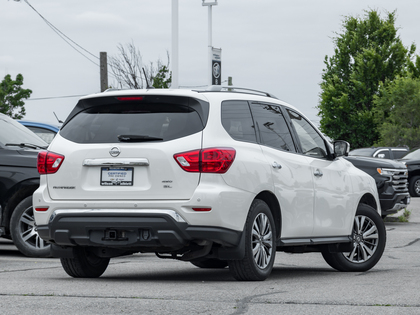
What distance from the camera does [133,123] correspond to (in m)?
7.32

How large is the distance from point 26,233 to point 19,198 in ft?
1.53

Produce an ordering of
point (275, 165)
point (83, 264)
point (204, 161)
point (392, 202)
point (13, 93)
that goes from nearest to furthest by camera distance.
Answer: point (204, 161) < point (275, 165) < point (83, 264) < point (392, 202) < point (13, 93)

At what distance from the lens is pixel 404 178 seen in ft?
54.4

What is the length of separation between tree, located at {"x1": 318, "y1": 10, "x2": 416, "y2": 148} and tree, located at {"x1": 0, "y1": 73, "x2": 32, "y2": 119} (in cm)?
3501

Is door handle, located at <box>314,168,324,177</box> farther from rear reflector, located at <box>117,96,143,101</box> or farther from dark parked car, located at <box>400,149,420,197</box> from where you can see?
dark parked car, located at <box>400,149,420,197</box>

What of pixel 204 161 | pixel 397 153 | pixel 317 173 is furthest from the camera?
pixel 397 153

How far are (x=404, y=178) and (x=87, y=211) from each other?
35.0 ft

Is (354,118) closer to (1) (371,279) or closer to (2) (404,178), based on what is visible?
(2) (404,178)

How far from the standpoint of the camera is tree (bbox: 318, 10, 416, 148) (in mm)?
55781

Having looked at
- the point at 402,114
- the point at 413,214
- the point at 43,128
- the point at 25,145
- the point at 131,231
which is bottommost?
the point at 413,214

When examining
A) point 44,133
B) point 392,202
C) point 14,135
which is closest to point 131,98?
point 14,135

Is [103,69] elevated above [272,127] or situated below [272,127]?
above

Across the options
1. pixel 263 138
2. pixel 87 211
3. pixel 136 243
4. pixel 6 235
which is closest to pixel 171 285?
pixel 136 243

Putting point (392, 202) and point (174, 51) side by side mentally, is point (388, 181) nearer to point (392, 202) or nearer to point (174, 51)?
point (392, 202)
